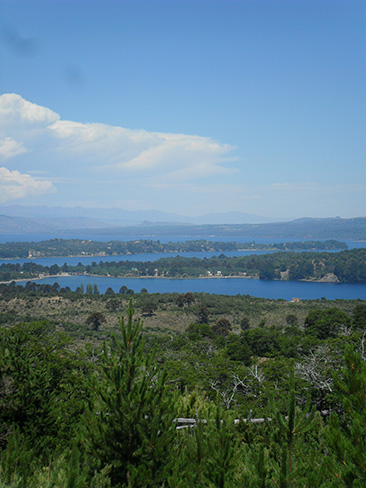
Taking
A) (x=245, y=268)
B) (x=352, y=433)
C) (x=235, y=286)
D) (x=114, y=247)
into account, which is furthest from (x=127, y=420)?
(x=114, y=247)

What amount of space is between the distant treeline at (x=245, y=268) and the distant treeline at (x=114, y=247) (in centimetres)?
4077

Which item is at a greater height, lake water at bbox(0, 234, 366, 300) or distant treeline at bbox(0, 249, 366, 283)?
distant treeline at bbox(0, 249, 366, 283)

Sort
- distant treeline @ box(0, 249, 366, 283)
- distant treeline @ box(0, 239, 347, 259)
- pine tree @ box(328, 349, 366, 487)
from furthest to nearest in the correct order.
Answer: distant treeline @ box(0, 239, 347, 259), distant treeline @ box(0, 249, 366, 283), pine tree @ box(328, 349, 366, 487)

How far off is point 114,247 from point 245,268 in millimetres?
69068

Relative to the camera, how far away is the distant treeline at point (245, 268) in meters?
85.2

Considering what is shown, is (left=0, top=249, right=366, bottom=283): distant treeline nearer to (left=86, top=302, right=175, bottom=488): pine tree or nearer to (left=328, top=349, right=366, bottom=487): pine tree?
(left=86, top=302, right=175, bottom=488): pine tree

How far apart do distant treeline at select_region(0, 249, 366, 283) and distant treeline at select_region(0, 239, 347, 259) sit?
40.8 meters

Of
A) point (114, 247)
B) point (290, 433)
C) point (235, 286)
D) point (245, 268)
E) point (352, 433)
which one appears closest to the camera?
point (352, 433)

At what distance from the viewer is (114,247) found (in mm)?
154750

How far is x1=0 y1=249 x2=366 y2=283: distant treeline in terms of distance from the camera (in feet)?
280

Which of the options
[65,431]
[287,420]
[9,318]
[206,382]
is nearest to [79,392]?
[65,431]

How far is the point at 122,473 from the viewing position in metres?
4.40

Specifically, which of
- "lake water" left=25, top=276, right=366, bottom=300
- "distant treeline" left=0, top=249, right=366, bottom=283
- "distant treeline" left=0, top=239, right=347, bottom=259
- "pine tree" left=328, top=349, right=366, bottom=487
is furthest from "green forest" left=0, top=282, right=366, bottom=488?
"distant treeline" left=0, top=239, right=347, bottom=259

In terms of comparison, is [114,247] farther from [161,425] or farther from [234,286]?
[161,425]
